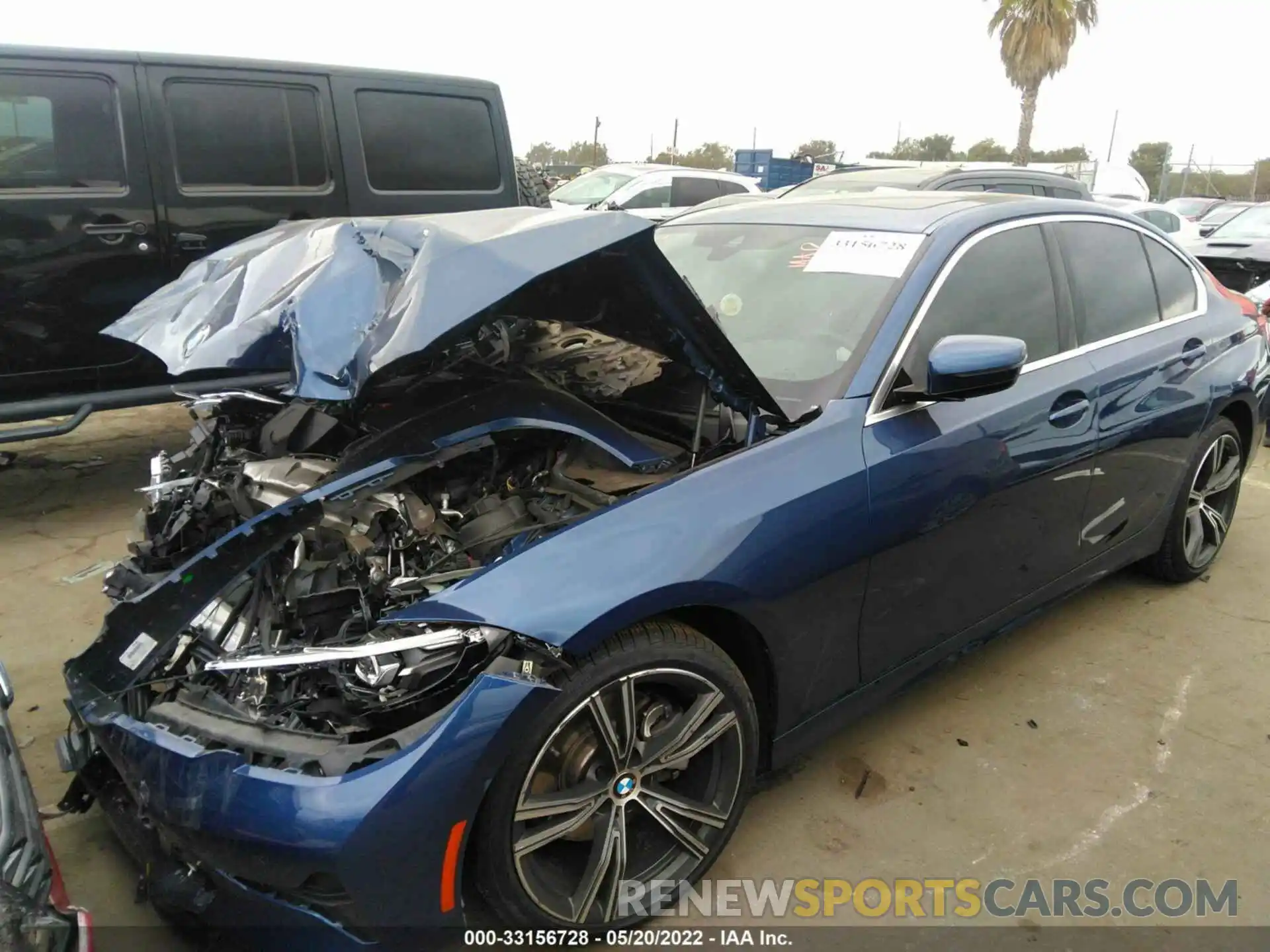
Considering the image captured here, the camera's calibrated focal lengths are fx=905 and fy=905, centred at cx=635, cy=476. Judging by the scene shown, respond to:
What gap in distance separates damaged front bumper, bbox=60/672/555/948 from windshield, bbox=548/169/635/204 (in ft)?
35.2

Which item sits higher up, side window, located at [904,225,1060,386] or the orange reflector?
side window, located at [904,225,1060,386]

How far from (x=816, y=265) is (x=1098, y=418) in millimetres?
1158

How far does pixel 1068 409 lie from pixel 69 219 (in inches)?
190

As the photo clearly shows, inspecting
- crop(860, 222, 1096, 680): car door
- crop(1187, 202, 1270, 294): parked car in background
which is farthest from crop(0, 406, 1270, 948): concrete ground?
crop(1187, 202, 1270, 294): parked car in background

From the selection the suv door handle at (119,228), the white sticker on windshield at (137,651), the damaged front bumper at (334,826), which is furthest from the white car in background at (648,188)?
the damaged front bumper at (334,826)

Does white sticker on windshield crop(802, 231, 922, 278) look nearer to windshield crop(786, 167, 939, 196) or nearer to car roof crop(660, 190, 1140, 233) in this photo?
car roof crop(660, 190, 1140, 233)

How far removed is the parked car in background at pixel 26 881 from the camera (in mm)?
1569

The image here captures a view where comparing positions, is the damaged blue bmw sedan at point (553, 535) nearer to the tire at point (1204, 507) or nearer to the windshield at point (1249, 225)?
the tire at point (1204, 507)

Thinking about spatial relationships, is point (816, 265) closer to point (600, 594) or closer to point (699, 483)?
point (699, 483)

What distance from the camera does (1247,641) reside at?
3.81 meters

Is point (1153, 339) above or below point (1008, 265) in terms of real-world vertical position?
below

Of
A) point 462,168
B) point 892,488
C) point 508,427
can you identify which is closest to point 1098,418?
point 892,488

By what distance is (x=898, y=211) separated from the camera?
310 centimetres

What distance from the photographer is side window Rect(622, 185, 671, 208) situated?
11.5 metres
